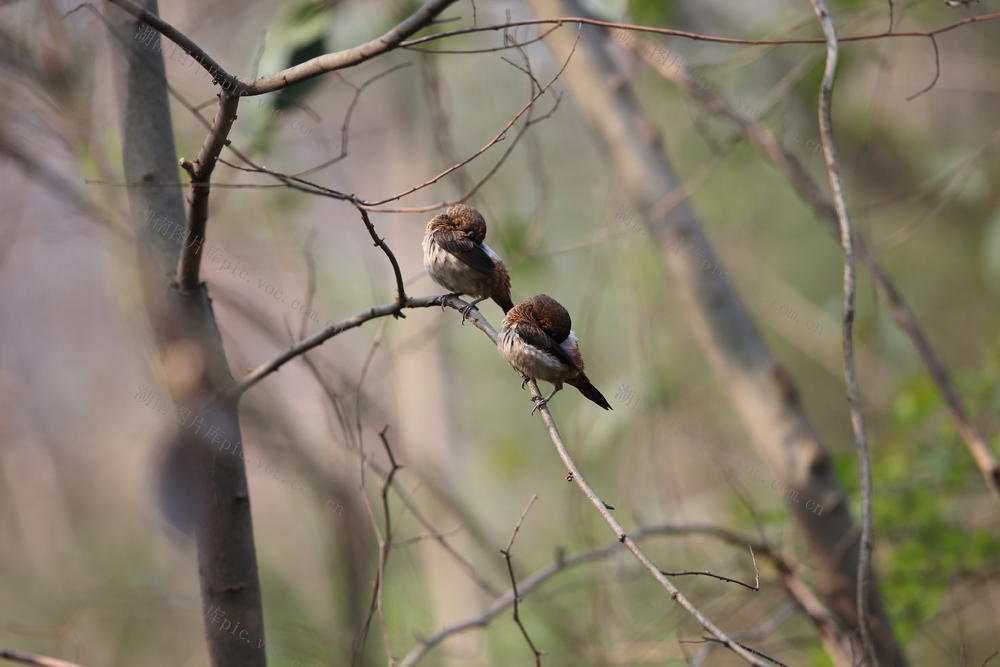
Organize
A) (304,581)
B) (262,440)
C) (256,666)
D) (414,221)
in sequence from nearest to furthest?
1. (256,666)
2. (262,440)
3. (414,221)
4. (304,581)

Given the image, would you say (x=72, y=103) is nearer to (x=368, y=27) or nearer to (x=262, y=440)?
(x=368, y=27)

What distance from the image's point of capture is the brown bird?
9.75ft

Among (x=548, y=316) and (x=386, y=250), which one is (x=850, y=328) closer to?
(x=548, y=316)

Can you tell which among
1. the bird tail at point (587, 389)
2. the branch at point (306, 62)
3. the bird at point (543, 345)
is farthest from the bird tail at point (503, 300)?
the branch at point (306, 62)

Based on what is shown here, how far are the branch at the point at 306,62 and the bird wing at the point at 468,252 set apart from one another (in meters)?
1.29

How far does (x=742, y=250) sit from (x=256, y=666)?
634 cm

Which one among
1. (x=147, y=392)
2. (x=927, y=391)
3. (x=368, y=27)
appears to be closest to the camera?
(x=147, y=392)

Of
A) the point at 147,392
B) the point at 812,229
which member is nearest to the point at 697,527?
the point at 147,392

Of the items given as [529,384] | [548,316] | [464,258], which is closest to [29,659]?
[529,384]

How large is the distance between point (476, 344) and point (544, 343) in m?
10.5

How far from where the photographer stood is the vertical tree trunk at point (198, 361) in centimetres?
221

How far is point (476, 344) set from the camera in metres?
13.0

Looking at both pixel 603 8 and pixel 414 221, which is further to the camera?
pixel 414 221

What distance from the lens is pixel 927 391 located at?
13.3 feet
